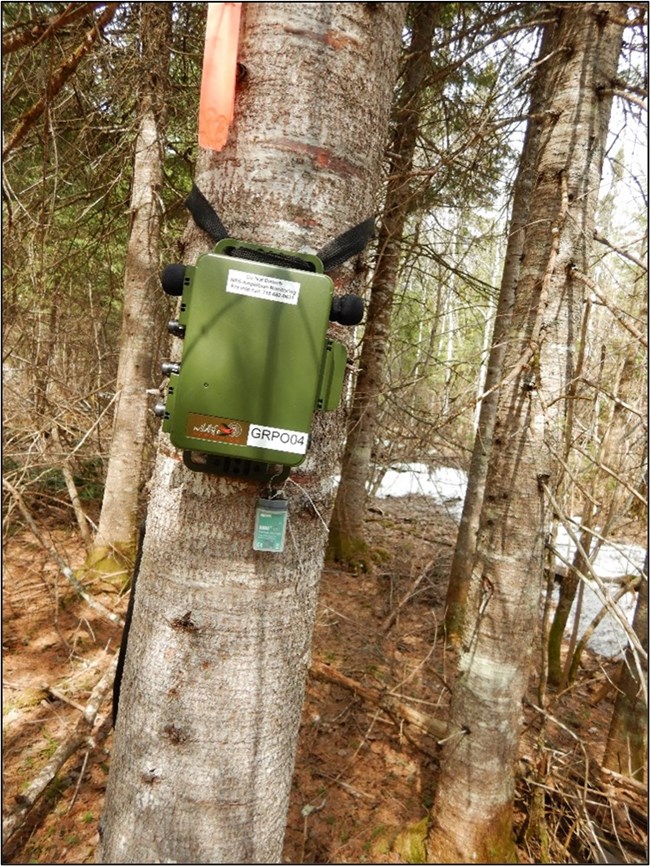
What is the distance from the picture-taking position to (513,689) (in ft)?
7.38

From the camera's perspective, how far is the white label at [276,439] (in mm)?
908

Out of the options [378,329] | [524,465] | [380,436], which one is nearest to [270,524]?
[524,465]

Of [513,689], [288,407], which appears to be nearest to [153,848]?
[288,407]

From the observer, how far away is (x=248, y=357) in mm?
918

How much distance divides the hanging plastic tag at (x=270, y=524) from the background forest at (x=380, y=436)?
15 centimetres

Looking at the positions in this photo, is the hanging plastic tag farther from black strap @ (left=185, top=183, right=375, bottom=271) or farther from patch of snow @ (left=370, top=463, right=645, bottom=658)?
patch of snow @ (left=370, top=463, right=645, bottom=658)

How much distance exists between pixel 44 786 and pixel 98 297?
538 cm

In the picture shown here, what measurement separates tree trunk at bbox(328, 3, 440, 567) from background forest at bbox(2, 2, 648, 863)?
0.03 m

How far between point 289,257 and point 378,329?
432 centimetres

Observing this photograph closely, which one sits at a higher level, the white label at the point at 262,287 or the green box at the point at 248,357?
the white label at the point at 262,287

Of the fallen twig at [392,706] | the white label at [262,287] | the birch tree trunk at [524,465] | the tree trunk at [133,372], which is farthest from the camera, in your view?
the tree trunk at [133,372]

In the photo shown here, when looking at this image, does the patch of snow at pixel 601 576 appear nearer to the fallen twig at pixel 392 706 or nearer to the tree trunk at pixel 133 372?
the fallen twig at pixel 392 706

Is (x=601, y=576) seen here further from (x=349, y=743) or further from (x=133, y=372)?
(x=133, y=372)

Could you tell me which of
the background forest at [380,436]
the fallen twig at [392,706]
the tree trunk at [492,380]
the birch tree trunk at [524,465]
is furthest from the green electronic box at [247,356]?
A: the tree trunk at [492,380]
